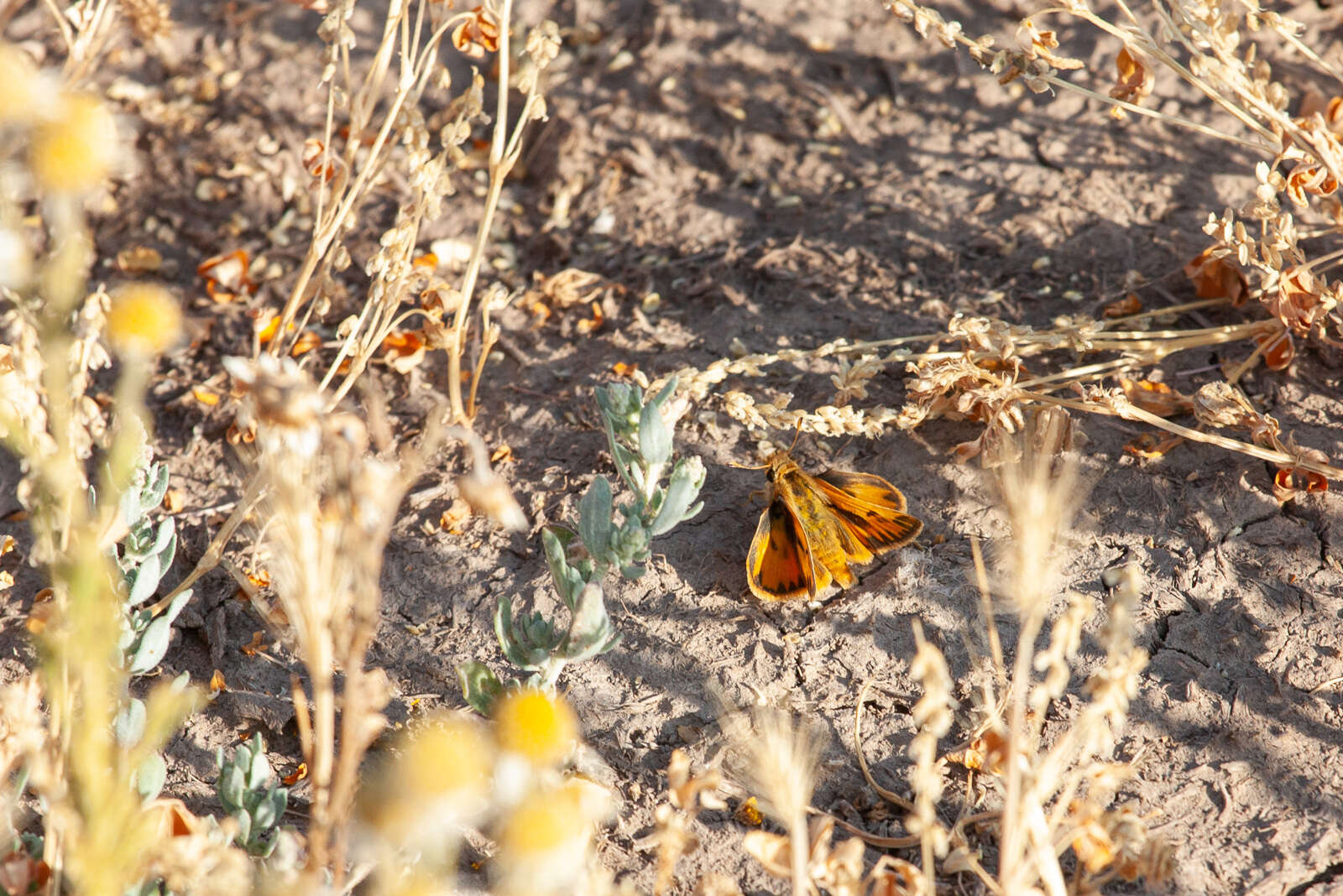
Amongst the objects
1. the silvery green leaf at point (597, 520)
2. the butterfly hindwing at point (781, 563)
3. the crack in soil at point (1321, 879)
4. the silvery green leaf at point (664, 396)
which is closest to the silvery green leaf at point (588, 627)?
the silvery green leaf at point (597, 520)

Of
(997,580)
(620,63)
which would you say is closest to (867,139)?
(620,63)

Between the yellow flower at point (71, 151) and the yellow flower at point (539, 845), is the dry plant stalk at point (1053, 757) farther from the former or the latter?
the yellow flower at point (71, 151)

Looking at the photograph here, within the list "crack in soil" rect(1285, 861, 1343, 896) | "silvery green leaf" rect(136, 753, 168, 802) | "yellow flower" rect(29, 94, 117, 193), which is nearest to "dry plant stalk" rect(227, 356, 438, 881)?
"yellow flower" rect(29, 94, 117, 193)

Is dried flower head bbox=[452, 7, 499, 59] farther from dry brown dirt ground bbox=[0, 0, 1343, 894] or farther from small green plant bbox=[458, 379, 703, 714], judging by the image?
small green plant bbox=[458, 379, 703, 714]

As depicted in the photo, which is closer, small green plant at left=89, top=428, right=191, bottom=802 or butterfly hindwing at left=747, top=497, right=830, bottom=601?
small green plant at left=89, top=428, right=191, bottom=802

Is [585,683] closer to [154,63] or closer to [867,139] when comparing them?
[867,139]

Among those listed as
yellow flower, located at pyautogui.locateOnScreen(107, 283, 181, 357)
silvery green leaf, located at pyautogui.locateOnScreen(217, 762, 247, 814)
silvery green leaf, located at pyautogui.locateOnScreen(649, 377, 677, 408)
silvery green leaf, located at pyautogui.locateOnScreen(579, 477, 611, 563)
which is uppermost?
yellow flower, located at pyautogui.locateOnScreen(107, 283, 181, 357)
